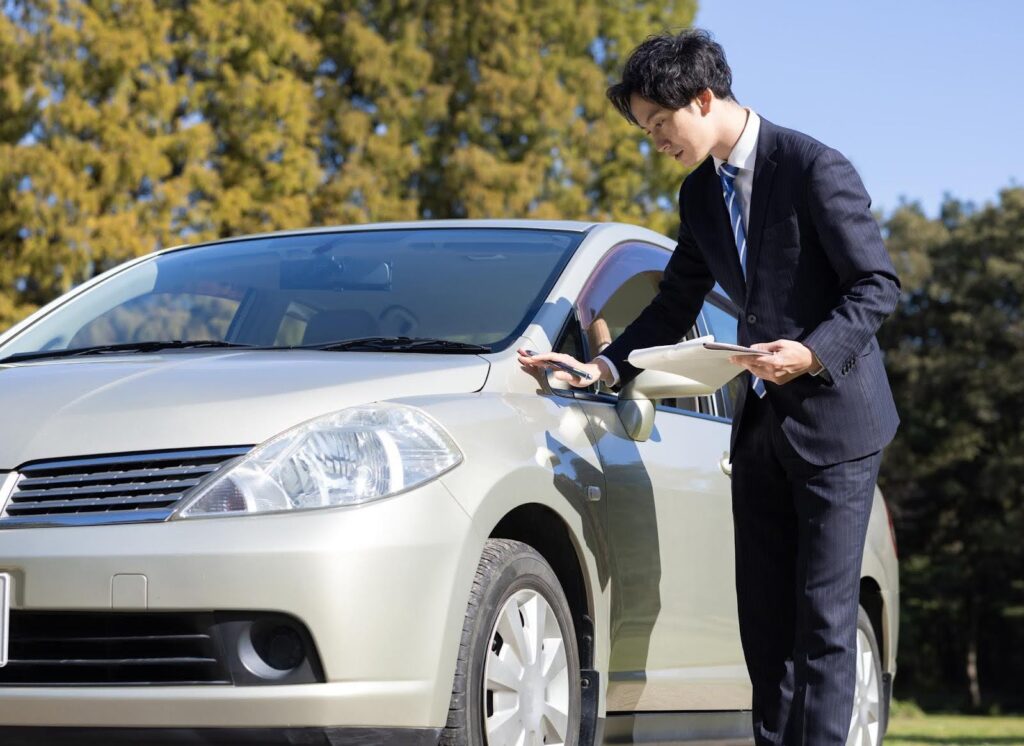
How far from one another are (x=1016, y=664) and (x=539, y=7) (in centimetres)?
3011

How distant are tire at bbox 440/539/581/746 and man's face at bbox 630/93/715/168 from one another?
107cm

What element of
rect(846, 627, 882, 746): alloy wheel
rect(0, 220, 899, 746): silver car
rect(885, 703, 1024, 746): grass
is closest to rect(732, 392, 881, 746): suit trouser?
rect(0, 220, 899, 746): silver car

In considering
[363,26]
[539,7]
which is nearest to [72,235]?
[363,26]

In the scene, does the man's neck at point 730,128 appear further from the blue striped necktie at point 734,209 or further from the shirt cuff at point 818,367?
the shirt cuff at point 818,367

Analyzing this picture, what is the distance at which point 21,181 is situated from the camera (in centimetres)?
1988

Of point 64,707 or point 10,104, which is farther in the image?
point 10,104

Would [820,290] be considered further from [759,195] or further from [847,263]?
[759,195]

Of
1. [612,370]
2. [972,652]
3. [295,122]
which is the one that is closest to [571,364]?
[612,370]

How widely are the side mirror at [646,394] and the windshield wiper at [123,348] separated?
1061mm

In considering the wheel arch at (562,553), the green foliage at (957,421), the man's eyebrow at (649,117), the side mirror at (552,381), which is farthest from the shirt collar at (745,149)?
the green foliage at (957,421)

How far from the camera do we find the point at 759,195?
3836 millimetres

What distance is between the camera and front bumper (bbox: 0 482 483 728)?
3.07m

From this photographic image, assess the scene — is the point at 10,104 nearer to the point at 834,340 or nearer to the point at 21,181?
the point at 21,181

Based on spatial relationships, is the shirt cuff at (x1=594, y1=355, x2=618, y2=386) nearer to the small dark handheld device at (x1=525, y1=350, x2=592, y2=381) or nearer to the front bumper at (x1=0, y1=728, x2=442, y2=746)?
the small dark handheld device at (x1=525, y1=350, x2=592, y2=381)
